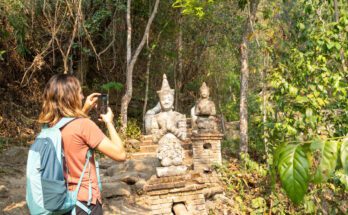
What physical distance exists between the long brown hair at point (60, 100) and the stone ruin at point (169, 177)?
3.72 meters

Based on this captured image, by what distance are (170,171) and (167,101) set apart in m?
1.45

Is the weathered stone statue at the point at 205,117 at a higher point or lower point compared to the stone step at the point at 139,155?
higher

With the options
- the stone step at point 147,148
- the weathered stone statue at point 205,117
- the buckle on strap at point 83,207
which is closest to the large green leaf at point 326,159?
the buckle on strap at point 83,207

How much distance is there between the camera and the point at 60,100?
7.12 feet

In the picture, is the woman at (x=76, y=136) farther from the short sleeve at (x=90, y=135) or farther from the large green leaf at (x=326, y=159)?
the large green leaf at (x=326, y=159)

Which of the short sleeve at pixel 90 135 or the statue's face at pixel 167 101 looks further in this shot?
the statue's face at pixel 167 101

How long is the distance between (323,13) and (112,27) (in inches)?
344

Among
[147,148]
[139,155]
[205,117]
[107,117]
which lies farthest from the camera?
[147,148]

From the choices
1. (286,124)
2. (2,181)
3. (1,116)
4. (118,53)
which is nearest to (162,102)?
(286,124)

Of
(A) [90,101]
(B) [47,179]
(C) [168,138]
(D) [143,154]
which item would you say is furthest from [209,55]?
(B) [47,179]

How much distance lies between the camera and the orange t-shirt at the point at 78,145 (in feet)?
6.91

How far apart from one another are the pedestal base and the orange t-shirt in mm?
3768

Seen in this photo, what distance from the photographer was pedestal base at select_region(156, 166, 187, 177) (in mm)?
5898

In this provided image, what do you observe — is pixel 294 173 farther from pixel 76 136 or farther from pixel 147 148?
pixel 147 148
